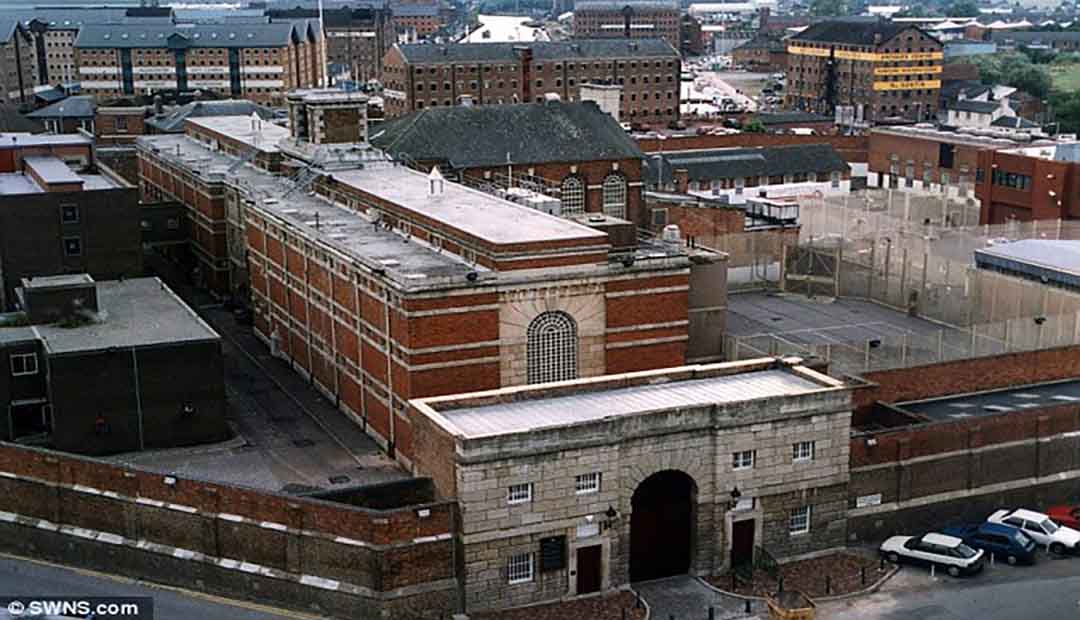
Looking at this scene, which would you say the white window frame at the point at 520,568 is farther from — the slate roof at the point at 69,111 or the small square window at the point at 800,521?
the slate roof at the point at 69,111

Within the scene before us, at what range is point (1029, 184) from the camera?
8506 centimetres

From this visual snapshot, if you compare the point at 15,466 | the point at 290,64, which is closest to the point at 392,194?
the point at 15,466

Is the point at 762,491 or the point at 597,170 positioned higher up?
the point at 597,170

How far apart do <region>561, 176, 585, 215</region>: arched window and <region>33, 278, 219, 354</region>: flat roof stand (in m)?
25.7

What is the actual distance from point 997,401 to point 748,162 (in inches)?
1916

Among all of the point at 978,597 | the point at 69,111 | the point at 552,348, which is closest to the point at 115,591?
the point at 552,348

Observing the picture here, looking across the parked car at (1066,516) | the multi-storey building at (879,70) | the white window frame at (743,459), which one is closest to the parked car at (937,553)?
the parked car at (1066,516)

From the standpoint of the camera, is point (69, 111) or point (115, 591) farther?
point (69, 111)

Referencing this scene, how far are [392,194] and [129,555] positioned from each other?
21.5 m

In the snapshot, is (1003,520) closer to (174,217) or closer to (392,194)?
(392,194)

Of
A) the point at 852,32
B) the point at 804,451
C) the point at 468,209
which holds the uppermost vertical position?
the point at 852,32

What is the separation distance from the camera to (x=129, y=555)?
44.4 metres

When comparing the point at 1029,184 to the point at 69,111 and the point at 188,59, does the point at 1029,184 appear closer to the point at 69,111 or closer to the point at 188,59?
the point at 69,111

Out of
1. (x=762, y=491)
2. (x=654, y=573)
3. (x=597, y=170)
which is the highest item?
(x=597, y=170)
